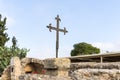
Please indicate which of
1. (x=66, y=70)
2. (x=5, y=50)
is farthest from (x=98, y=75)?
(x=5, y=50)

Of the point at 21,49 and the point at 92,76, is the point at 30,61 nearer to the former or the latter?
the point at 92,76

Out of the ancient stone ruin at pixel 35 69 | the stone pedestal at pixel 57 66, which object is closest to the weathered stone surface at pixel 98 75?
the ancient stone ruin at pixel 35 69

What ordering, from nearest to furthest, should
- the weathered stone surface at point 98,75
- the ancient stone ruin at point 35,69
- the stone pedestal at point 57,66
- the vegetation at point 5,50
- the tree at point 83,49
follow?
1. the weathered stone surface at point 98,75
2. the ancient stone ruin at point 35,69
3. the stone pedestal at point 57,66
4. the vegetation at point 5,50
5. the tree at point 83,49

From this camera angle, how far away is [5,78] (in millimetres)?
13148

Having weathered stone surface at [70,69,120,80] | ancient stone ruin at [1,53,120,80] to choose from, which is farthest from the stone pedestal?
weathered stone surface at [70,69,120,80]

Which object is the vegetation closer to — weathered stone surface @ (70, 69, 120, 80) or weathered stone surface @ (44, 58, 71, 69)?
weathered stone surface @ (44, 58, 71, 69)

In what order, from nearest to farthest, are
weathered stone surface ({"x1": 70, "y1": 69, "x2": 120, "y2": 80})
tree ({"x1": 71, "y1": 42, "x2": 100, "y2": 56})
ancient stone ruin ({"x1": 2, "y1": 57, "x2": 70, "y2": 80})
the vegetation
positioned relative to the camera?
1. weathered stone surface ({"x1": 70, "y1": 69, "x2": 120, "y2": 80})
2. ancient stone ruin ({"x1": 2, "y1": 57, "x2": 70, "y2": 80})
3. the vegetation
4. tree ({"x1": 71, "y1": 42, "x2": 100, "y2": 56})

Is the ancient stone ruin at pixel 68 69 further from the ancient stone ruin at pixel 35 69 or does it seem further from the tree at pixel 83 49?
the tree at pixel 83 49

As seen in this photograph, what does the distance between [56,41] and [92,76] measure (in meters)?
7.81

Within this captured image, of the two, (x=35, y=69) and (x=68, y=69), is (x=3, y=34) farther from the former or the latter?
(x=68, y=69)

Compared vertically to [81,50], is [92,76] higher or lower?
lower

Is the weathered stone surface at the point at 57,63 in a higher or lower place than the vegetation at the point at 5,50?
lower

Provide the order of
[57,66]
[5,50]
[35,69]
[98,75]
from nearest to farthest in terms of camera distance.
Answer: [98,75]
[57,66]
[35,69]
[5,50]

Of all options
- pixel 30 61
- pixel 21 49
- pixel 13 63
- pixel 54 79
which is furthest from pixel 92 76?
pixel 21 49
